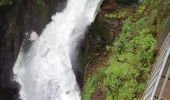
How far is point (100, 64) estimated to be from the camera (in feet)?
37.6

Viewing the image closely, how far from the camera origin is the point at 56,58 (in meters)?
13.3

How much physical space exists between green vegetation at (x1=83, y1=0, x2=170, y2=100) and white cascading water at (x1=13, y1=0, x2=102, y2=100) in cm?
139

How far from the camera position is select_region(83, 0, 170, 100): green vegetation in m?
9.88

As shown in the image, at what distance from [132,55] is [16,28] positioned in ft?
18.6

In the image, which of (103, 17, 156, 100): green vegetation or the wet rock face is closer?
(103, 17, 156, 100): green vegetation

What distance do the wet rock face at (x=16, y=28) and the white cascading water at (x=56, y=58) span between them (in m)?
0.29

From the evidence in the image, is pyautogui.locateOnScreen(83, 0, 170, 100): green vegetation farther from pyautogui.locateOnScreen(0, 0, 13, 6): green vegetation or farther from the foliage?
pyautogui.locateOnScreen(0, 0, 13, 6): green vegetation

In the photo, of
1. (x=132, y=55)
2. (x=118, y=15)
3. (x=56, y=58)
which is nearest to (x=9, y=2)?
(x=56, y=58)

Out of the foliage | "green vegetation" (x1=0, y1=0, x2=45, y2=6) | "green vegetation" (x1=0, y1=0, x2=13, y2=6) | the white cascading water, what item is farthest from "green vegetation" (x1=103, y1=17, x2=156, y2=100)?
"green vegetation" (x1=0, y1=0, x2=13, y2=6)

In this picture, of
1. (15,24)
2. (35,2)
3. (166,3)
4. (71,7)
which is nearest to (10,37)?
(15,24)

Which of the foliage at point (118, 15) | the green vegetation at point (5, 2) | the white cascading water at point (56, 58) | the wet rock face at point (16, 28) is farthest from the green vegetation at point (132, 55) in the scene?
the green vegetation at point (5, 2)

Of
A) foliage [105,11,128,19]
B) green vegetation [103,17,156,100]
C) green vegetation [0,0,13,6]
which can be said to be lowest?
green vegetation [103,17,156,100]

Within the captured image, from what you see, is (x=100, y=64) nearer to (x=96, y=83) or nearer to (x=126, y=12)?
(x=96, y=83)

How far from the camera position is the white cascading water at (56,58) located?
12.7 meters
